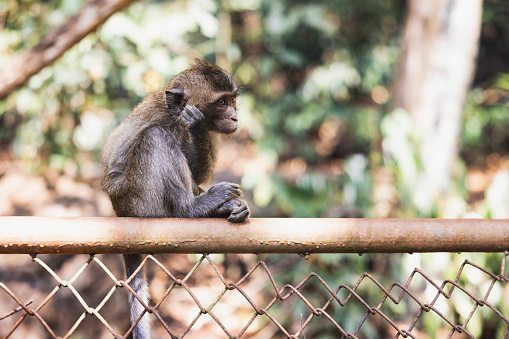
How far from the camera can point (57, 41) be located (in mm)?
3369

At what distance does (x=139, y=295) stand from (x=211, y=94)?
108 centimetres

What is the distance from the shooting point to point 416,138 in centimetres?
379

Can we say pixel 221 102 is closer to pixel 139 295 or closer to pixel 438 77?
pixel 139 295

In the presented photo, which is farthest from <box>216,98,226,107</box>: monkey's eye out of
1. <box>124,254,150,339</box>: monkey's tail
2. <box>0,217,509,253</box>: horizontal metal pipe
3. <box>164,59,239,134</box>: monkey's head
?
<box>0,217,509,253</box>: horizontal metal pipe

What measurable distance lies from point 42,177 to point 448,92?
13.1 feet

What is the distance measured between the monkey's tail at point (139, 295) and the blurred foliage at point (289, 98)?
2.23 m

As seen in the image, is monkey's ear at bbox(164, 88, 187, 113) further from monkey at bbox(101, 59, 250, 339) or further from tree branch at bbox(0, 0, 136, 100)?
tree branch at bbox(0, 0, 136, 100)

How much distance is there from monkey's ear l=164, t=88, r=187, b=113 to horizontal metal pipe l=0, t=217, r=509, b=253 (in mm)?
1062

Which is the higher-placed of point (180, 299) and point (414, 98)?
point (414, 98)

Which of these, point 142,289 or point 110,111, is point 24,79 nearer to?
point 110,111

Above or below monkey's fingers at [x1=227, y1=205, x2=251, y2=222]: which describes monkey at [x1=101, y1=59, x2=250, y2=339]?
below

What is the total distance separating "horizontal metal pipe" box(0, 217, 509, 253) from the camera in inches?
47.1

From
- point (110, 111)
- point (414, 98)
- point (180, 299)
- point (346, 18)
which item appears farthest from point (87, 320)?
point (346, 18)

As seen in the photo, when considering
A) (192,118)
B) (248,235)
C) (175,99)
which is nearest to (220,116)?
(175,99)
